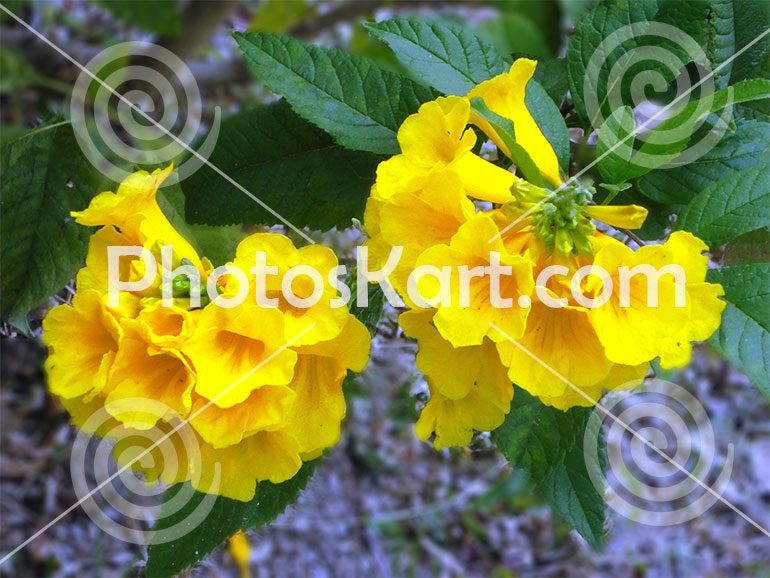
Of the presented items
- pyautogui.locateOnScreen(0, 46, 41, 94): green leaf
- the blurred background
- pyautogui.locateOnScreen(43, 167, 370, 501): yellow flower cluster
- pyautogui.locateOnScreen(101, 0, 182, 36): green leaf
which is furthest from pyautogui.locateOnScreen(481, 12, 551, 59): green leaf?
pyautogui.locateOnScreen(43, 167, 370, 501): yellow flower cluster

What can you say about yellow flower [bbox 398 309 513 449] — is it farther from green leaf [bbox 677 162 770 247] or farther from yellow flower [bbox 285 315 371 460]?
green leaf [bbox 677 162 770 247]

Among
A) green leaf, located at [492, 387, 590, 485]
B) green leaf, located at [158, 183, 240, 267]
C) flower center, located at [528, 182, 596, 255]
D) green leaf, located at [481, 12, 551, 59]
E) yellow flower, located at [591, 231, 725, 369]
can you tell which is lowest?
green leaf, located at [481, 12, 551, 59]

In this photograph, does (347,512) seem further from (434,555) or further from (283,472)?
(283,472)

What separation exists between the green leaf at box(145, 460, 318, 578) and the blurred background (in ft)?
2.70

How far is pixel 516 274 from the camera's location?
0.50 metres

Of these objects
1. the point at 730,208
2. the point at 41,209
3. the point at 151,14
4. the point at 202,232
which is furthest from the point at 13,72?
the point at 730,208

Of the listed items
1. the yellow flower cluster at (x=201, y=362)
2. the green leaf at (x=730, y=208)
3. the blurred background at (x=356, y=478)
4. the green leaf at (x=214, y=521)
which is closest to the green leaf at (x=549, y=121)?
the green leaf at (x=730, y=208)

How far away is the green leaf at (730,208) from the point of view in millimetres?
600

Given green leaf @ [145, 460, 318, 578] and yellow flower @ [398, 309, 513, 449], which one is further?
green leaf @ [145, 460, 318, 578]

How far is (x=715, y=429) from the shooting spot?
7.17 feet

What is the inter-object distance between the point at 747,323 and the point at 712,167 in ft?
0.48

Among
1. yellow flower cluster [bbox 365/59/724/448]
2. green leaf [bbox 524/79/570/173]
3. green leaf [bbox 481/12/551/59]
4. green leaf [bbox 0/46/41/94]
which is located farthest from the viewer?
green leaf [bbox 481/12/551/59]

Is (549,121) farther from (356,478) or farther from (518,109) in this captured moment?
(356,478)

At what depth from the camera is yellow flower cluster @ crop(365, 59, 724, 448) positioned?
507 mm
